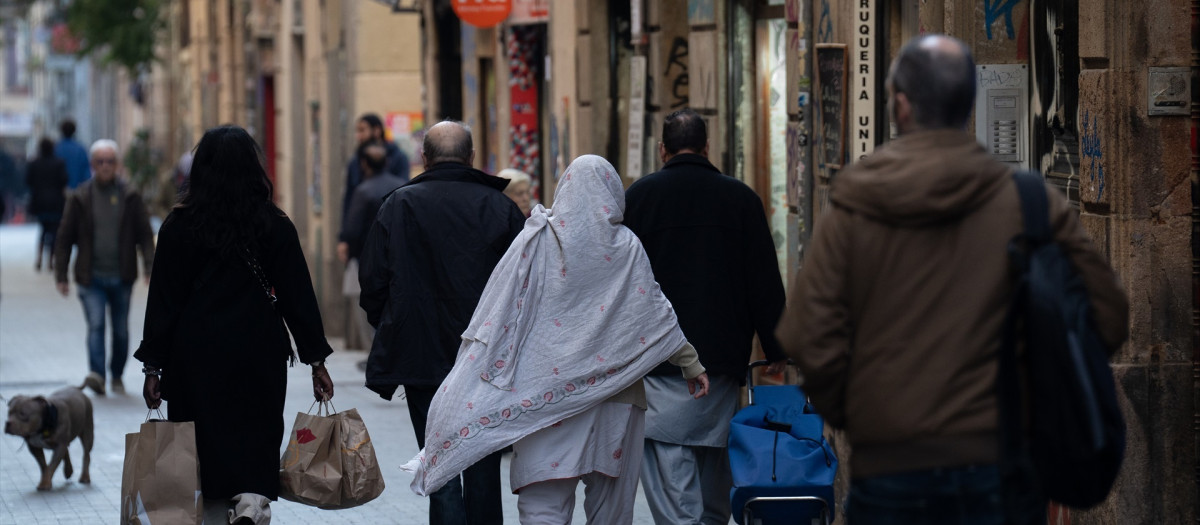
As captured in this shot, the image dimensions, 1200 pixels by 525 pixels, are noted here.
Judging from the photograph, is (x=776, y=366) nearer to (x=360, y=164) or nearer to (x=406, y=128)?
(x=360, y=164)

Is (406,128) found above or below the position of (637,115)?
below

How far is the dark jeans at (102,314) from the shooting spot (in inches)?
500

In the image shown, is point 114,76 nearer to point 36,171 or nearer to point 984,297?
point 36,171

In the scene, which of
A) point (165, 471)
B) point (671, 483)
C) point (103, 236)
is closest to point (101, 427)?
point (103, 236)

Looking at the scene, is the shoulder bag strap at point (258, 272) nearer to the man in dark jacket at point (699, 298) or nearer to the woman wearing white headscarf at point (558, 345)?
the woman wearing white headscarf at point (558, 345)

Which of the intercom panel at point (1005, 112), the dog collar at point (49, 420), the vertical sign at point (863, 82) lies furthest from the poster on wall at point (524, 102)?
the intercom panel at point (1005, 112)

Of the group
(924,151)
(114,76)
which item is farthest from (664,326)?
(114,76)

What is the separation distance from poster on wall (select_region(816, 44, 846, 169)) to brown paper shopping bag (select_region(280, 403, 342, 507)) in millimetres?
3065

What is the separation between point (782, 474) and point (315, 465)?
5.16 feet

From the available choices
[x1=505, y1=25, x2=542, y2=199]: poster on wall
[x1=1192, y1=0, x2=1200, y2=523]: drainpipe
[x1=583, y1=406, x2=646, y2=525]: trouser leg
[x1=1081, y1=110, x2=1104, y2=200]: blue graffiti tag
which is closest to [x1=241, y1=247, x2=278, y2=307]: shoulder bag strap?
[x1=583, y1=406, x2=646, y2=525]: trouser leg

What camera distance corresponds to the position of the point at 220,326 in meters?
6.02

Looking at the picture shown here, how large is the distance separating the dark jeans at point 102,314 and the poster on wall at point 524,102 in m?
3.55

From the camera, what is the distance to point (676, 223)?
21.5ft

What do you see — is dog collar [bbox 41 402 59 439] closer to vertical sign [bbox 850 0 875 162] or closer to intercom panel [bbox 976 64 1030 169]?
vertical sign [bbox 850 0 875 162]
